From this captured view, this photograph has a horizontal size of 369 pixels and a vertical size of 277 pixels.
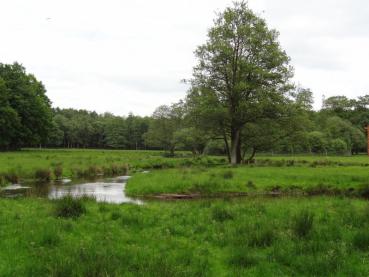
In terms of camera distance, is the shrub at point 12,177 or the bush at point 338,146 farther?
the bush at point 338,146

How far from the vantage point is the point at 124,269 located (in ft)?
27.3

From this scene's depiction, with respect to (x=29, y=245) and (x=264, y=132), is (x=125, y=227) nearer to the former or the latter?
(x=29, y=245)

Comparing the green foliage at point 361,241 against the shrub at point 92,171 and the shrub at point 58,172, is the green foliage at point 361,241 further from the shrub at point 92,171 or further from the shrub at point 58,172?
the shrub at point 92,171

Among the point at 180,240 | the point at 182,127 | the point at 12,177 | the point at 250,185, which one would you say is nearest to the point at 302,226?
the point at 180,240

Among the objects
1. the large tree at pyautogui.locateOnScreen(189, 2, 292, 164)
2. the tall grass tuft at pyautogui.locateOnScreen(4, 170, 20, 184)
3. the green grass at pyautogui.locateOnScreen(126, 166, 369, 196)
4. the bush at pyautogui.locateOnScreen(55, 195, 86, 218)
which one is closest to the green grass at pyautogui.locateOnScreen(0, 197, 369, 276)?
the bush at pyautogui.locateOnScreen(55, 195, 86, 218)

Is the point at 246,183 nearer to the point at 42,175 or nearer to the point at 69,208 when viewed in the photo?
the point at 69,208

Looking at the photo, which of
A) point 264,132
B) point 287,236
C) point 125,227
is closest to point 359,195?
point 287,236

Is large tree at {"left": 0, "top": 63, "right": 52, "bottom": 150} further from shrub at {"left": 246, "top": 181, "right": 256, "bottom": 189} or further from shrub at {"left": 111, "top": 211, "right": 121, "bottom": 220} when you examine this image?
shrub at {"left": 111, "top": 211, "right": 121, "bottom": 220}

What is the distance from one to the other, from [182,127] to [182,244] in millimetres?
105824

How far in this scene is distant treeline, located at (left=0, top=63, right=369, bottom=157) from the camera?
4953cm

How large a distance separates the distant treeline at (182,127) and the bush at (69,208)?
31537mm

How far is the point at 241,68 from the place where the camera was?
152ft

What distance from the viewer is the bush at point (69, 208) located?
14.1m

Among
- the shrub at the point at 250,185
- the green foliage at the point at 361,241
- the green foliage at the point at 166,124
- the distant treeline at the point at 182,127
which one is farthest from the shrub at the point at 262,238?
the green foliage at the point at 166,124
